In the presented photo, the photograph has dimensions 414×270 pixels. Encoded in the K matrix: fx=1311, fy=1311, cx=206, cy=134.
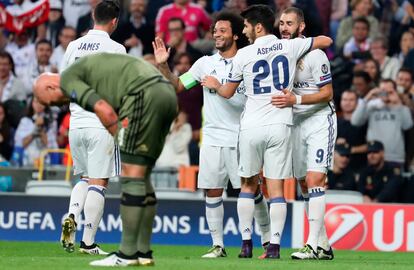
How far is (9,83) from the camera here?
22391 mm

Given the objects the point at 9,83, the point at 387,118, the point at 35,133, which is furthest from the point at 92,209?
the point at 9,83

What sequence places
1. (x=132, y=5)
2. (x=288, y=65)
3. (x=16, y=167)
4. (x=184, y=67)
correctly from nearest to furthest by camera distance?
(x=288, y=65), (x=16, y=167), (x=184, y=67), (x=132, y=5)

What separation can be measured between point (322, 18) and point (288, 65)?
9.96 meters

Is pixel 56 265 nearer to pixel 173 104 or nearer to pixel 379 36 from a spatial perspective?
pixel 173 104

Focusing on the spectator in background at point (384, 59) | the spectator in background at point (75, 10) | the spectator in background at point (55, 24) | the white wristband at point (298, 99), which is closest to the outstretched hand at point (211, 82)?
the white wristband at point (298, 99)

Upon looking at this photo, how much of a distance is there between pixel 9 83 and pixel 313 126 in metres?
9.62

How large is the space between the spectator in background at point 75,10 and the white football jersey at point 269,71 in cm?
1032

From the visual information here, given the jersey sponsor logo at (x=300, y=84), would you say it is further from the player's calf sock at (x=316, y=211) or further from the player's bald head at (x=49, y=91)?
the player's bald head at (x=49, y=91)

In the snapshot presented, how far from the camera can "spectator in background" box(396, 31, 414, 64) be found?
890 inches

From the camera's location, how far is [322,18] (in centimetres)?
2327

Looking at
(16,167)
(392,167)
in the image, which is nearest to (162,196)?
(16,167)

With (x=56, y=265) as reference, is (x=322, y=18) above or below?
above

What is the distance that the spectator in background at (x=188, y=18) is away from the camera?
23125mm

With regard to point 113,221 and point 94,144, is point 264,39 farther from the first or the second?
point 113,221
